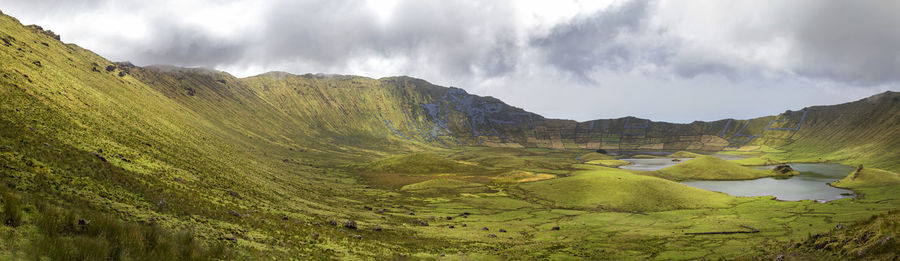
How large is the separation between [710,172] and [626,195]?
304 feet

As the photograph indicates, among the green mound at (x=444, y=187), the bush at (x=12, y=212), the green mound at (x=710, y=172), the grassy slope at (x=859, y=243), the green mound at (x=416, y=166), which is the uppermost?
the bush at (x=12, y=212)

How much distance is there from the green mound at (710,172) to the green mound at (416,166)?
83791 mm

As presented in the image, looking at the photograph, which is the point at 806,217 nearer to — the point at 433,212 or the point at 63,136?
the point at 433,212

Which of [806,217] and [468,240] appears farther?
[806,217]

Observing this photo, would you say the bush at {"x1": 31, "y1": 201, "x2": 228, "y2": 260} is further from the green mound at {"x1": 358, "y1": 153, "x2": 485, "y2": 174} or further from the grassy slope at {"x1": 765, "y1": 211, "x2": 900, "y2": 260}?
the green mound at {"x1": 358, "y1": 153, "x2": 485, "y2": 174}

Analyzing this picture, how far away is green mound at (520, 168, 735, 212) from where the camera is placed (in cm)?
8944

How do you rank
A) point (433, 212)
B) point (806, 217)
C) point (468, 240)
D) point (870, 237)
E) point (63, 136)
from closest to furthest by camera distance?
point (870, 237) → point (63, 136) → point (468, 240) → point (806, 217) → point (433, 212)

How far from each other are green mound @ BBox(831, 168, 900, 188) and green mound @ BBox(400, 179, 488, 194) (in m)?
116

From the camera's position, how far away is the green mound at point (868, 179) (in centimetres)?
11425

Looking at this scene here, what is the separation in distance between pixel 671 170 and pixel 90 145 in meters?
189

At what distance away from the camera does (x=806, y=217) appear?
70375 mm

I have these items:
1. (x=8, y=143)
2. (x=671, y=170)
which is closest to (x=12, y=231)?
(x=8, y=143)

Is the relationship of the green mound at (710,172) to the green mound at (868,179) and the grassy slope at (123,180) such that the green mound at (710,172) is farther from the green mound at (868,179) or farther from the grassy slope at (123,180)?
the grassy slope at (123,180)

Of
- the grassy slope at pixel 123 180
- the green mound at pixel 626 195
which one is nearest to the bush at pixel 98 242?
the grassy slope at pixel 123 180
